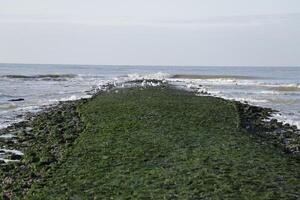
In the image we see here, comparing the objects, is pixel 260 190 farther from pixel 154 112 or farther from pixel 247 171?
pixel 154 112

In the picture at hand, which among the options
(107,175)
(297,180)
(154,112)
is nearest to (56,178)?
(107,175)

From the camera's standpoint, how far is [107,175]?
1266cm

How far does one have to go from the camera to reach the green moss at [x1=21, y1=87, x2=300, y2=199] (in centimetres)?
1120

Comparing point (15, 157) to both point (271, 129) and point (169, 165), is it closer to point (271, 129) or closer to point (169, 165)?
point (169, 165)

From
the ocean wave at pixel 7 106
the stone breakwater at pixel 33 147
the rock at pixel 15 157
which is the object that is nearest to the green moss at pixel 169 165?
the stone breakwater at pixel 33 147

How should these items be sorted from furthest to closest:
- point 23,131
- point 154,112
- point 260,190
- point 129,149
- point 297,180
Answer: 1. point 154,112
2. point 23,131
3. point 129,149
4. point 297,180
5. point 260,190

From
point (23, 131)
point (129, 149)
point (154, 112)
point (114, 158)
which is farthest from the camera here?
point (154, 112)

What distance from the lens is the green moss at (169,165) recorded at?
441 inches

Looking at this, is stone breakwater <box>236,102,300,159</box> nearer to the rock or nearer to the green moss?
the green moss

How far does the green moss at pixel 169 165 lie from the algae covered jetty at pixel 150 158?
0.02 meters

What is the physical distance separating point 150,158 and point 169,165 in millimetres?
1082

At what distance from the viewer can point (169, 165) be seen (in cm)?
1352

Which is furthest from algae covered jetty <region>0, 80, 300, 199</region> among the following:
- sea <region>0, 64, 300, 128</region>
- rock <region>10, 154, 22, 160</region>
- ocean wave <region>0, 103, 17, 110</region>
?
ocean wave <region>0, 103, 17, 110</region>

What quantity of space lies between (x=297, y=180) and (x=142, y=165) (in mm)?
4141
